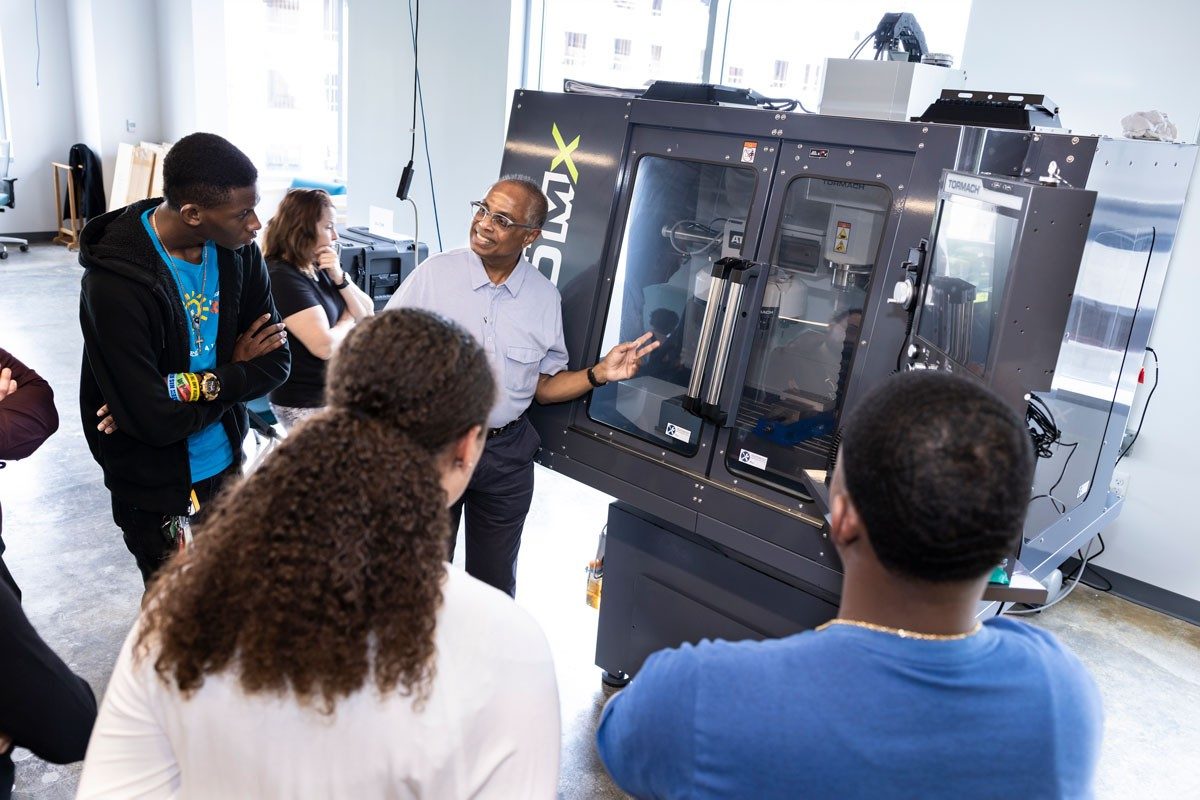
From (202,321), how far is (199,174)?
1.25 feet

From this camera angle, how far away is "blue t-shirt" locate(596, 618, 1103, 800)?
0.83m

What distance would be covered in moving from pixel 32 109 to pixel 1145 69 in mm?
9635

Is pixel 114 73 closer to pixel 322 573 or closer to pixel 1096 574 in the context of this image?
pixel 1096 574

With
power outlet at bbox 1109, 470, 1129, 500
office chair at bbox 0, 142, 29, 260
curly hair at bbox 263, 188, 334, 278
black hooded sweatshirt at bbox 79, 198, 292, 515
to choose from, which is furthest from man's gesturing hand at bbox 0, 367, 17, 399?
office chair at bbox 0, 142, 29, 260

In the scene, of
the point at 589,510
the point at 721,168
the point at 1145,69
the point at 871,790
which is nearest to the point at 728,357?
the point at 721,168

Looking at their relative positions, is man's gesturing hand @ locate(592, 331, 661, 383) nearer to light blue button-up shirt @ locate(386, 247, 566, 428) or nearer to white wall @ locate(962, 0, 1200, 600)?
light blue button-up shirt @ locate(386, 247, 566, 428)

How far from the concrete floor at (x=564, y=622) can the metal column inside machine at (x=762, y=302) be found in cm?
41

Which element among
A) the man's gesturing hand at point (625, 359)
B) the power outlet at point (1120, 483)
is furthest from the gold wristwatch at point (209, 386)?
the power outlet at point (1120, 483)

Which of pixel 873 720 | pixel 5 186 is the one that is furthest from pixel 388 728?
pixel 5 186

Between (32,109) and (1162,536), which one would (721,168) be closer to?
(1162,536)

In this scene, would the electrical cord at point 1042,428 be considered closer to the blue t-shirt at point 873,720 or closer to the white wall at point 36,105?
the blue t-shirt at point 873,720

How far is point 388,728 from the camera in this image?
86cm

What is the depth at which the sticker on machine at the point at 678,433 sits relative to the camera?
8.04 feet

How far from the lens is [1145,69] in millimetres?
3416
